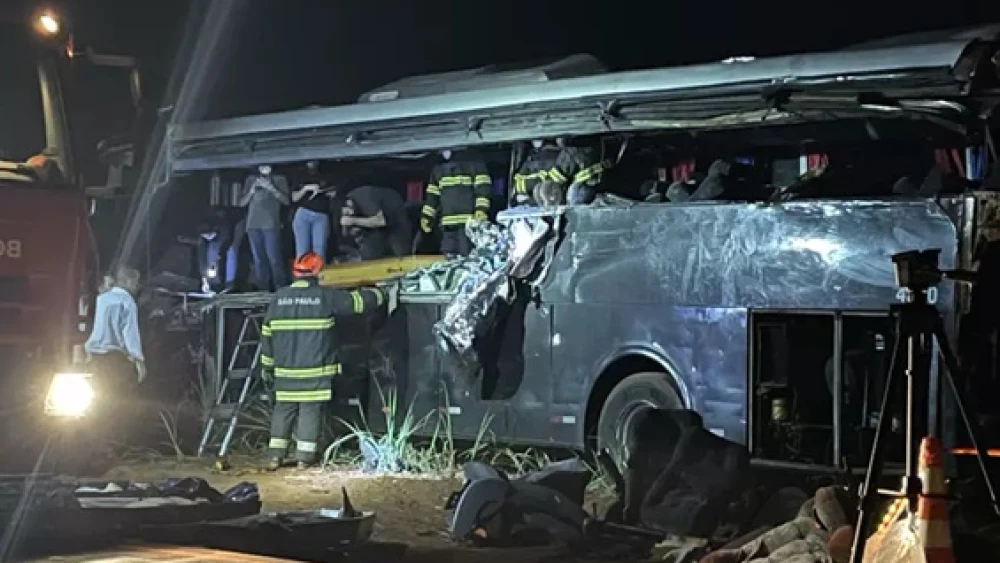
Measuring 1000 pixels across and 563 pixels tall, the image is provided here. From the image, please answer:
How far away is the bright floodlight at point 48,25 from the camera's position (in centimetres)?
835

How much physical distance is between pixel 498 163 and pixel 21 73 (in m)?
6.37

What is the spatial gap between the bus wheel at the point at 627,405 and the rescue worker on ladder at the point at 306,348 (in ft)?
8.66

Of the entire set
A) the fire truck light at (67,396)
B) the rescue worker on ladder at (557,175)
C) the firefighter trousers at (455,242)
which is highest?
the rescue worker on ladder at (557,175)

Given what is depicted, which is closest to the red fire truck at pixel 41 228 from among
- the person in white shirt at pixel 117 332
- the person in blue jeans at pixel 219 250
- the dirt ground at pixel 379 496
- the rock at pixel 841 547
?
the dirt ground at pixel 379 496

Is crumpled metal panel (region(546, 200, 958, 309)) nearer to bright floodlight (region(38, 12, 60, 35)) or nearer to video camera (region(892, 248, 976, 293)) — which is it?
video camera (region(892, 248, 976, 293))

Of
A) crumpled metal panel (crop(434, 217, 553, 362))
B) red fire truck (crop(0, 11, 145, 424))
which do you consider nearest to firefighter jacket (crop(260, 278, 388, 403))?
crumpled metal panel (crop(434, 217, 553, 362))

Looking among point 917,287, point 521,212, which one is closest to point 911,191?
point 521,212

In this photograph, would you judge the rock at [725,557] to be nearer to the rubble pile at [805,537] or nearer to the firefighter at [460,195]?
the rubble pile at [805,537]

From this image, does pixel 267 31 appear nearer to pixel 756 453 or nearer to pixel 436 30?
pixel 436 30

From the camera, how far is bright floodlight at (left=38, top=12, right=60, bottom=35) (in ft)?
27.4

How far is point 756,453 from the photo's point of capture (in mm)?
10234

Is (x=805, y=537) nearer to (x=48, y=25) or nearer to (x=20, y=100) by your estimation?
(x=20, y=100)

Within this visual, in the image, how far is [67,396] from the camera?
8.08 m

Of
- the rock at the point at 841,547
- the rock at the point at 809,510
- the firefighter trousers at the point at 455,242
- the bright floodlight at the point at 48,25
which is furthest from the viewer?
the firefighter trousers at the point at 455,242
